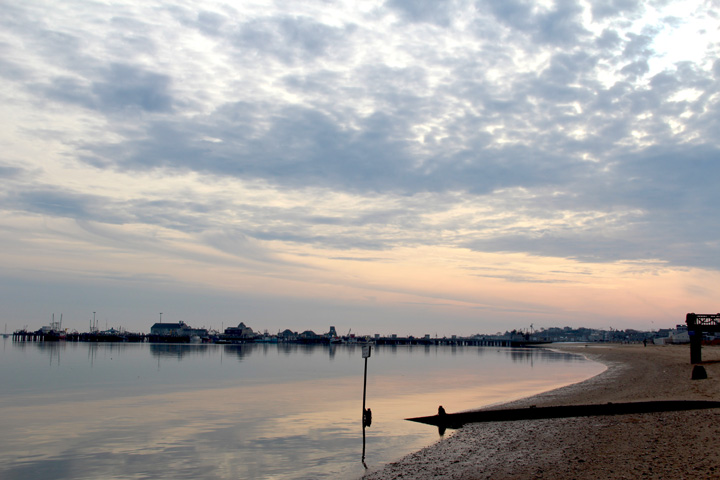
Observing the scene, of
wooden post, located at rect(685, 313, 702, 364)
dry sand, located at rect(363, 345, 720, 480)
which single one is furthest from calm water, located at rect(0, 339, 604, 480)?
wooden post, located at rect(685, 313, 702, 364)

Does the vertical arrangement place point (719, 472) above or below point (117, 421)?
above

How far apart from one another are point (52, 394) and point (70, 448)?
22484 mm

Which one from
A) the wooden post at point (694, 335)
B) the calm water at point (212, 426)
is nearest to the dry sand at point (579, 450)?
the calm water at point (212, 426)

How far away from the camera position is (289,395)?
42312 millimetres

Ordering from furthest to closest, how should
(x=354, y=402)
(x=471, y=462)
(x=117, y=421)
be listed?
(x=354, y=402), (x=117, y=421), (x=471, y=462)

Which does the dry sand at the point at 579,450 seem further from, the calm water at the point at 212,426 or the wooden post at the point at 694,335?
the wooden post at the point at 694,335

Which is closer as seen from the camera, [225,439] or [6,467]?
[6,467]

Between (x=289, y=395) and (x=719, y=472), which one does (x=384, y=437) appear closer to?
(x=719, y=472)

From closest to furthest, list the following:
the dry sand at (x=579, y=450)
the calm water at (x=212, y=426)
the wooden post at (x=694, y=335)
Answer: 1. the dry sand at (x=579, y=450)
2. the calm water at (x=212, y=426)
3. the wooden post at (x=694, y=335)

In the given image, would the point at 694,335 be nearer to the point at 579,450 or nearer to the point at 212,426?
the point at 579,450

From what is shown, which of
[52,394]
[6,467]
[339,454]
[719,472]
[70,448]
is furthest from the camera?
[52,394]

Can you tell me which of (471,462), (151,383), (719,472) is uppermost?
(719,472)

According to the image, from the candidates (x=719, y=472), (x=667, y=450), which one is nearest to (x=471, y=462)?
(x=667, y=450)

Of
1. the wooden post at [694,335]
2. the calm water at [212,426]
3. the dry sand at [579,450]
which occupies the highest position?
the wooden post at [694,335]
